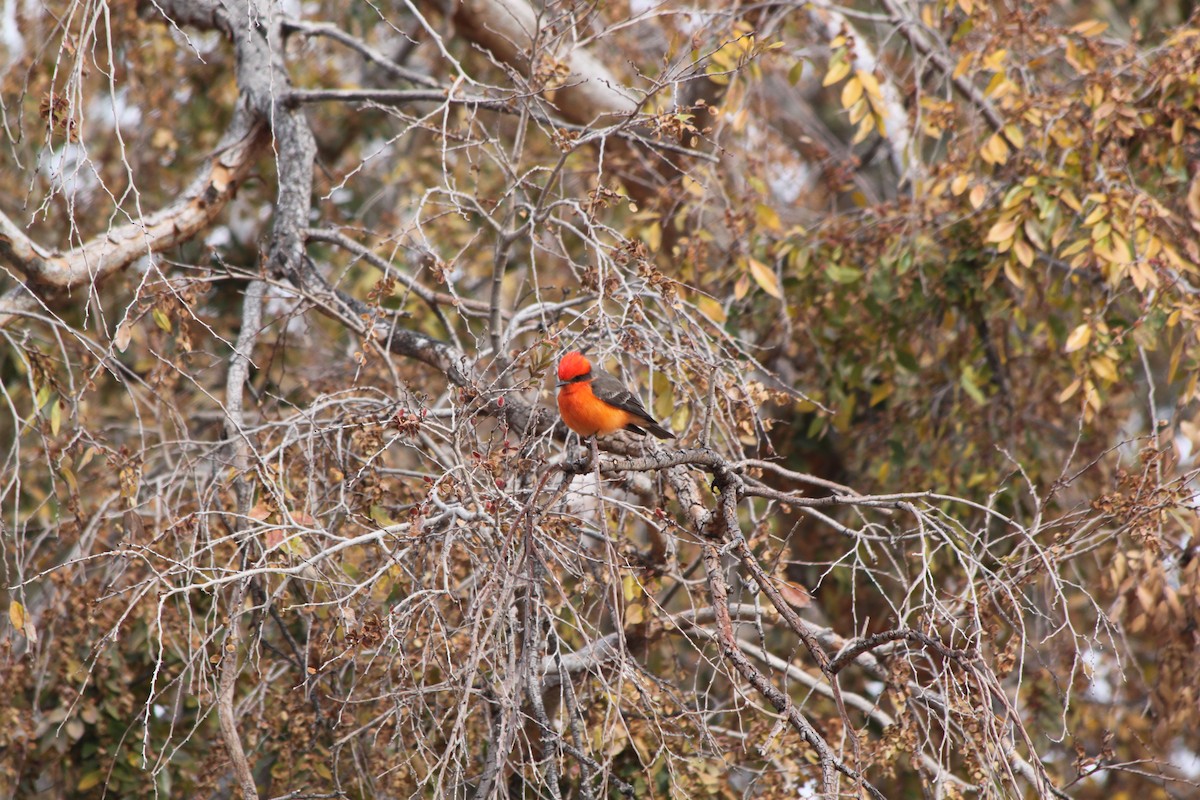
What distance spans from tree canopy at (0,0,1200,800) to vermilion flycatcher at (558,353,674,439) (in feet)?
0.38

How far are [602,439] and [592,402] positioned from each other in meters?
0.16

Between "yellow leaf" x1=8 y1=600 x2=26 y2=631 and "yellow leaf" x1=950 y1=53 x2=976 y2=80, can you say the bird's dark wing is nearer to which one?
"yellow leaf" x1=8 y1=600 x2=26 y2=631

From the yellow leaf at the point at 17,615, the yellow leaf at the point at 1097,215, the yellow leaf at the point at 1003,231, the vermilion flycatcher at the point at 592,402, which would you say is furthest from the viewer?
the yellow leaf at the point at 1003,231

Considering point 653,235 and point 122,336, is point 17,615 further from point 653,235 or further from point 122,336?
point 653,235

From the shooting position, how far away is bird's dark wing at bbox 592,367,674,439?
408 centimetres

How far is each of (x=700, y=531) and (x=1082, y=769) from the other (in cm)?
121

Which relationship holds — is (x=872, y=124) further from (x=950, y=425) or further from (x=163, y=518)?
→ (x=163, y=518)

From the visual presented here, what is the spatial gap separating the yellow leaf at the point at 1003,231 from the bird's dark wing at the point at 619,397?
1631 millimetres

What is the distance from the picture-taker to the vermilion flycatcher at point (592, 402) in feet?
13.7

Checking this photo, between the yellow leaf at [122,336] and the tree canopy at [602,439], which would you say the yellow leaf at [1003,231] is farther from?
the yellow leaf at [122,336]

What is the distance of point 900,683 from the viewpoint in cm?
357

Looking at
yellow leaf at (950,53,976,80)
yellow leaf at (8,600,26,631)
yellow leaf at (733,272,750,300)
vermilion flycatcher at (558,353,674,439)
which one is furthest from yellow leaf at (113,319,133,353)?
yellow leaf at (950,53,976,80)

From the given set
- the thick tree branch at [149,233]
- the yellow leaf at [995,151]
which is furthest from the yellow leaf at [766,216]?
the thick tree branch at [149,233]

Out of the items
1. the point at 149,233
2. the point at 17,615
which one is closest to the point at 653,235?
the point at 149,233
